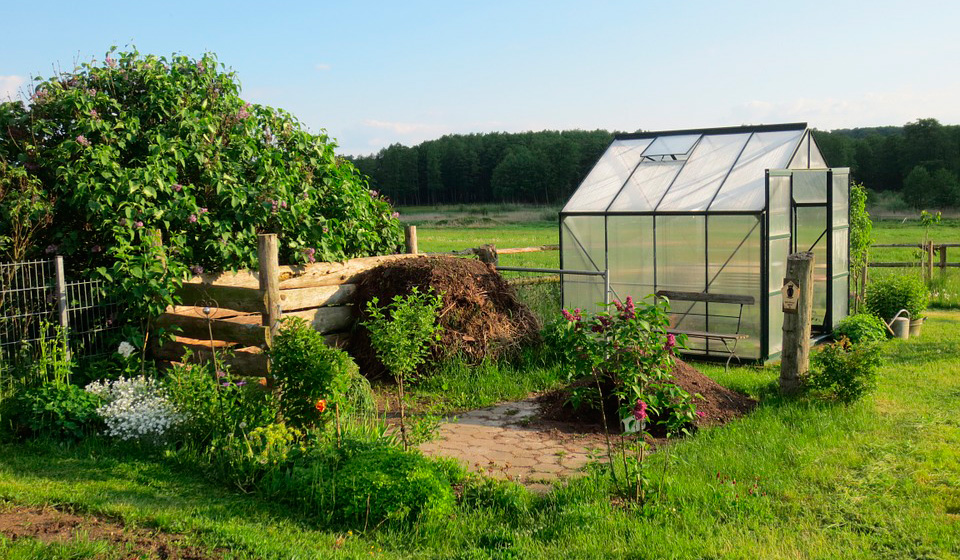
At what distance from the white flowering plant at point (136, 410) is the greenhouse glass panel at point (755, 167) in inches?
309

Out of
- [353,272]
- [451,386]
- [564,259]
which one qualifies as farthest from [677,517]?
[564,259]

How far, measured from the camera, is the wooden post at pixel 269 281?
7531 mm

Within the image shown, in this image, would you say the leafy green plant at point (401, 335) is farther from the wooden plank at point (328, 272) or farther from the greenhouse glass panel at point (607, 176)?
the greenhouse glass panel at point (607, 176)

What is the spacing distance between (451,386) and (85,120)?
16.0 ft

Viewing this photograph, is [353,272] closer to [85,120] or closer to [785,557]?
[85,120]

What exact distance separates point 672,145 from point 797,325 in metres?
5.23

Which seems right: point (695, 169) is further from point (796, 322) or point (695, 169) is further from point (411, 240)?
point (411, 240)

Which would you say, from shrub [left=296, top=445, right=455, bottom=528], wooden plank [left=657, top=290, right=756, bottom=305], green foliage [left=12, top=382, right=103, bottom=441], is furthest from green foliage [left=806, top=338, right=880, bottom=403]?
green foliage [left=12, top=382, right=103, bottom=441]

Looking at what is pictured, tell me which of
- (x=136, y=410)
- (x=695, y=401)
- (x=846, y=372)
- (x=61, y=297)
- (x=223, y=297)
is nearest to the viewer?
(x=136, y=410)

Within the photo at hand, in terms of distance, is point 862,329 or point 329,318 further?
point 862,329

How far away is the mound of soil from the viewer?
25.6ft

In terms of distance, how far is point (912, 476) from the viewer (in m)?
6.11

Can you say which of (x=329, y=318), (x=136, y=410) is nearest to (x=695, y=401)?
(x=329, y=318)

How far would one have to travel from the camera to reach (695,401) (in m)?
7.91
